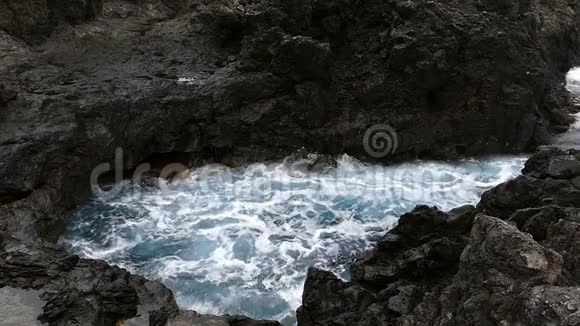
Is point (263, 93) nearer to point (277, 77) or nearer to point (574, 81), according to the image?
point (277, 77)

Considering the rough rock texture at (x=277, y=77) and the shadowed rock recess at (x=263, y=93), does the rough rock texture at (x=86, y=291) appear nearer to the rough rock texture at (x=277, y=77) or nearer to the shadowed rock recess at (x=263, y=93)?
the shadowed rock recess at (x=263, y=93)

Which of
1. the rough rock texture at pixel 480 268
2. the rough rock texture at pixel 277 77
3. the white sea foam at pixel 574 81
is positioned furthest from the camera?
the white sea foam at pixel 574 81

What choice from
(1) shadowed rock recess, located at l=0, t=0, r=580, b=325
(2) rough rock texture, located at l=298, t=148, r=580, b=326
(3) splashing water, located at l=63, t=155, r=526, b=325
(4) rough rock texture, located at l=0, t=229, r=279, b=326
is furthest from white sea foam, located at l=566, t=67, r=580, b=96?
(4) rough rock texture, located at l=0, t=229, r=279, b=326

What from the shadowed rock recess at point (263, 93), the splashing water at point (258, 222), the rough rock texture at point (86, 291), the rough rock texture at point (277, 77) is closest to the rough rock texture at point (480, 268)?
the shadowed rock recess at point (263, 93)

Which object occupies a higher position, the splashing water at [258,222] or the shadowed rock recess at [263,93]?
the shadowed rock recess at [263,93]

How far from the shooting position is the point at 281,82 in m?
13.1

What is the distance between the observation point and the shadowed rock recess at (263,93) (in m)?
9.55

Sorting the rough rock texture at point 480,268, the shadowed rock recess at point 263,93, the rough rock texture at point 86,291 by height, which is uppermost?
the shadowed rock recess at point 263,93

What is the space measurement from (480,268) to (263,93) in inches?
342

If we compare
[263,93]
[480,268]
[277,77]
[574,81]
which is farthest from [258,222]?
[574,81]

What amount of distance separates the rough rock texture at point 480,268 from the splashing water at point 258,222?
1138 millimetres

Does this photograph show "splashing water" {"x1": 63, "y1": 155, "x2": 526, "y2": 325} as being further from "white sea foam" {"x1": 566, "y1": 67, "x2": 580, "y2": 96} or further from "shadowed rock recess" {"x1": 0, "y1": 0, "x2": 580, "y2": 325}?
"white sea foam" {"x1": 566, "y1": 67, "x2": 580, "y2": 96}

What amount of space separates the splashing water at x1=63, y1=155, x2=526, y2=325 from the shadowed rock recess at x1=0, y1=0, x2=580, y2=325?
0.73 m

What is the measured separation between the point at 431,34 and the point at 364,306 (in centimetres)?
796
